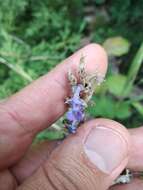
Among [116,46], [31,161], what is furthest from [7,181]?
[116,46]

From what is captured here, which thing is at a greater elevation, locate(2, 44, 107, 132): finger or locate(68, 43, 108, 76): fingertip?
locate(68, 43, 108, 76): fingertip

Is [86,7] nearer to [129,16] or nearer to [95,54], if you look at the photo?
[129,16]

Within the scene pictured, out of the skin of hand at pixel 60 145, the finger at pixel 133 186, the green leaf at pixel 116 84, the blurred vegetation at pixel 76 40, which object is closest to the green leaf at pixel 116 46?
the blurred vegetation at pixel 76 40

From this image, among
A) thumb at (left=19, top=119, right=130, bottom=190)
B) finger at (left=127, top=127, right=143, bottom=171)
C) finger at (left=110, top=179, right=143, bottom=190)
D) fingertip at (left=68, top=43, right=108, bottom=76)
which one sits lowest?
finger at (left=110, top=179, right=143, bottom=190)

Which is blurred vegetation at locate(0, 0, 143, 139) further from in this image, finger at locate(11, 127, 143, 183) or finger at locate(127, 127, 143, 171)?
finger at locate(127, 127, 143, 171)

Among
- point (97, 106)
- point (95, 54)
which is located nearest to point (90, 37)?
point (97, 106)

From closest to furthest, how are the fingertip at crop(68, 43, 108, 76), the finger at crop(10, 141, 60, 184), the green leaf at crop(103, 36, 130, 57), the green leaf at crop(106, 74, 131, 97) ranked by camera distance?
the fingertip at crop(68, 43, 108, 76) < the finger at crop(10, 141, 60, 184) < the green leaf at crop(106, 74, 131, 97) < the green leaf at crop(103, 36, 130, 57)

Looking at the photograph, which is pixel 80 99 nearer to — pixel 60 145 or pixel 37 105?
pixel 60 145

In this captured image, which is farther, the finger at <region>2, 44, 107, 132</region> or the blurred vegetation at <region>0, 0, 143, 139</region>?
the blurred vegetation at <region>0, 0, 143, 139</region>

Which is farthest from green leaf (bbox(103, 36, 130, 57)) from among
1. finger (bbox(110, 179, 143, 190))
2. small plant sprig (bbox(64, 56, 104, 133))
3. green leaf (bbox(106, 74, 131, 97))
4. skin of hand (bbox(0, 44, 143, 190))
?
small plant sprig (bbox(64, 56, 104, 133))

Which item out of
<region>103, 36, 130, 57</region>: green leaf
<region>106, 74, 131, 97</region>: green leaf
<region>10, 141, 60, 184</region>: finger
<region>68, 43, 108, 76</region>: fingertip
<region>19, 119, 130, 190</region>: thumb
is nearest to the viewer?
<region>19, 119, 130, 190</region>: thumb
